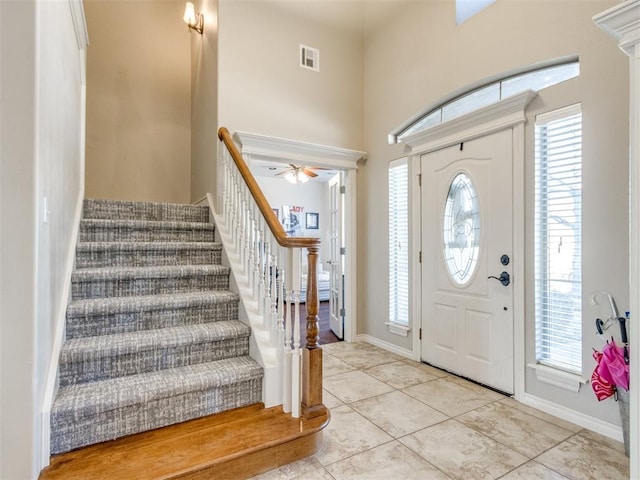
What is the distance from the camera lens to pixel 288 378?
80.0 inches

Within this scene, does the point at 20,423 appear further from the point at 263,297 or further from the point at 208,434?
the point at 263,297

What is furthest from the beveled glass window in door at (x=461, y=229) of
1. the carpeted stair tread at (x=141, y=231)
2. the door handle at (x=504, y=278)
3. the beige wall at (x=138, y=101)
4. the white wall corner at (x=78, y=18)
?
the beige wall at (x=138, y=101)

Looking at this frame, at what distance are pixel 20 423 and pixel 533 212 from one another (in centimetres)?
312

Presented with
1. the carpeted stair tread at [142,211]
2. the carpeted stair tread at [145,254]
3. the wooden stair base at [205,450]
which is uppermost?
the carpeted stair tread at [142,211]

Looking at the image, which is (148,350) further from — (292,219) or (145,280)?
(292,219)

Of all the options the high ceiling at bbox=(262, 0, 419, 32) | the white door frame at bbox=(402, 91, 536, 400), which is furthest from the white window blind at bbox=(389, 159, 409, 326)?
the high ceiling at bbox=(262, 0, 419, 32)

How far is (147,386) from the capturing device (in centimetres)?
184

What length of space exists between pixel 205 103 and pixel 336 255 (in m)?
2.40

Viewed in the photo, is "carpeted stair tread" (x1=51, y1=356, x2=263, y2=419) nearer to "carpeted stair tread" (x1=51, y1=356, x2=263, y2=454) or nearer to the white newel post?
"carpeted stair tread" (x1=51, y1=356, x2=263, y2=454)

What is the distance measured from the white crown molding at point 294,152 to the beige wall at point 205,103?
334 mm

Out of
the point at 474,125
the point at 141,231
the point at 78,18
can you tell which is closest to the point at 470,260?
the point at 474,125

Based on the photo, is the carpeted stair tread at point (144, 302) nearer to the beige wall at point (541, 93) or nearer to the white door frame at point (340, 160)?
the white door frame at point (340, 160)

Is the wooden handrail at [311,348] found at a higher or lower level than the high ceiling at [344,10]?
lower

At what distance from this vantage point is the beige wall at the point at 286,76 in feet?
11.4
